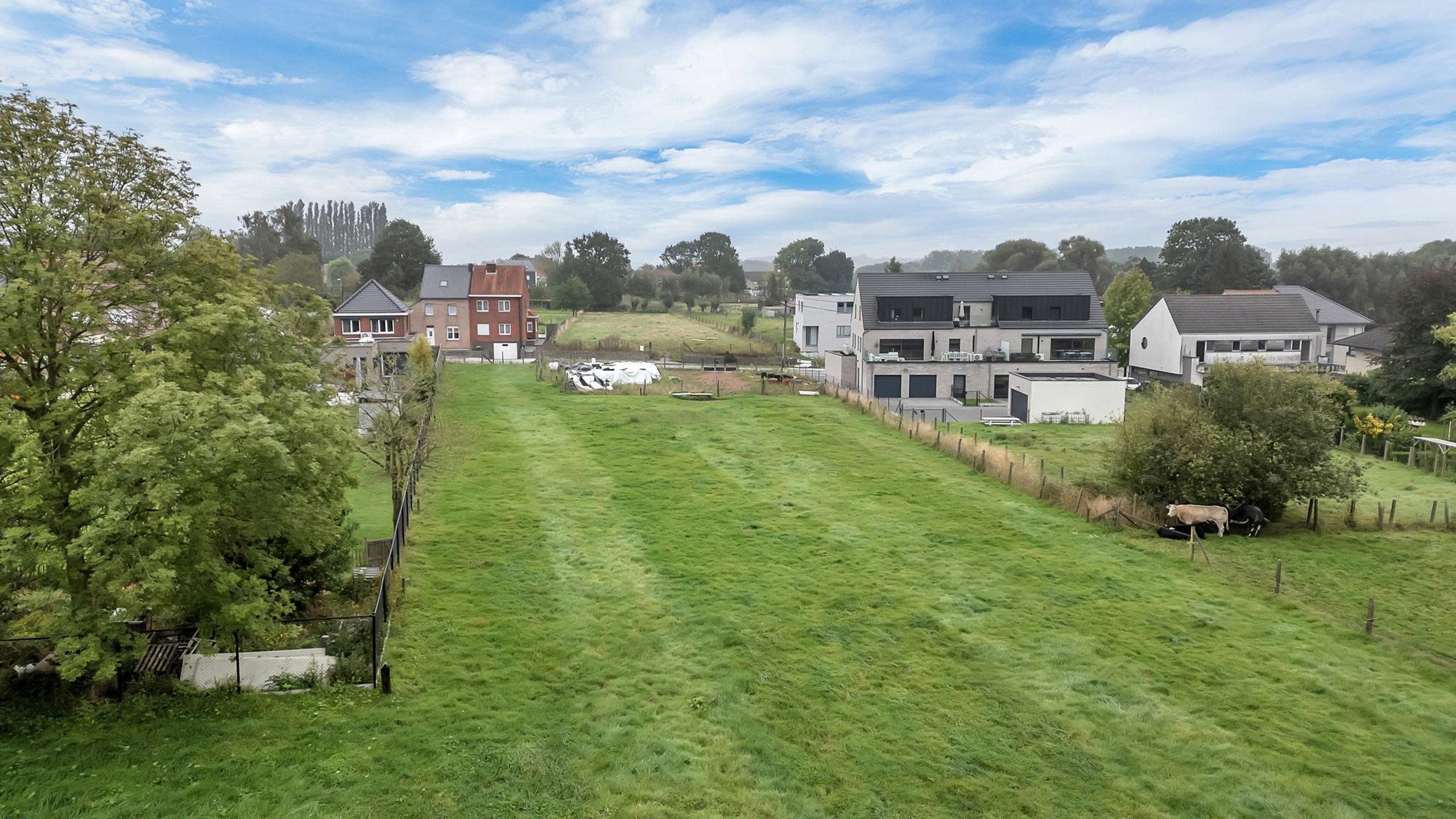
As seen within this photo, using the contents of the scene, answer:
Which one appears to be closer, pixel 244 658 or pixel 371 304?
pixel 244 658

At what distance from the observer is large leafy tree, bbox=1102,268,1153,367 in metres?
89.6

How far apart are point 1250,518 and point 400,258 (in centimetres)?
10176

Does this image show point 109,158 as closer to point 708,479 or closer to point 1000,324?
point 708,479

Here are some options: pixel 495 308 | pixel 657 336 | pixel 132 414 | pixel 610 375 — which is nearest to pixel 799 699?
pixel 132 414

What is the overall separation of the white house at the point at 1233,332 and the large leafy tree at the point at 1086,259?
68.2 metres

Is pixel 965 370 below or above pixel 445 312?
below

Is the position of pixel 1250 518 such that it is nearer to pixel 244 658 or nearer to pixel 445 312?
pixel 244 658

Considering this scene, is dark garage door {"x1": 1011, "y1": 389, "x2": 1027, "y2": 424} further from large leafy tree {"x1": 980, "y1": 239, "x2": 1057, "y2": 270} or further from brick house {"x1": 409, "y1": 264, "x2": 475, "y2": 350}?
large leafy tree {"x1": 980, "y1": 239, "x2": 1057, "y2": 270}

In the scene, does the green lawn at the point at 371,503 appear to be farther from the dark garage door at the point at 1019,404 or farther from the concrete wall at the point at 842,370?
the dark garage door at the point at 1019,404

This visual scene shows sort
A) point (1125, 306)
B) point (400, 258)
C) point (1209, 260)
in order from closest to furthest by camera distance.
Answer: point (1125, 306) < point (400, 258) < point (1209, 260)

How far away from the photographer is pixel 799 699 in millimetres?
A: 17625

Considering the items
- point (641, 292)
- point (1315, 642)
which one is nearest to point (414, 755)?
point (1315, 642)

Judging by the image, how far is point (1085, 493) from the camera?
31.7 meters

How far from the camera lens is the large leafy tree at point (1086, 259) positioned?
140 metres
